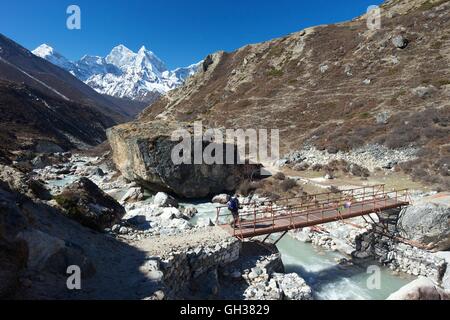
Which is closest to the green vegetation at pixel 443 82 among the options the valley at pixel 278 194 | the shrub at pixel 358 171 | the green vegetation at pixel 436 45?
the valley at pixel 278 194

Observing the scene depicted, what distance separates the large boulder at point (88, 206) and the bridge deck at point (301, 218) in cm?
644

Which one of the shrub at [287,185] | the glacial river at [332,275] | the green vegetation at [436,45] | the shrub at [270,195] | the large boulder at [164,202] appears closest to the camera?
the glacial river at [332,275]

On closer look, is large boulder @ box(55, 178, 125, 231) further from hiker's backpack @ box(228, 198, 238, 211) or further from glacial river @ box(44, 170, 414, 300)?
glacial river @ box(44, 170, 414, 300)

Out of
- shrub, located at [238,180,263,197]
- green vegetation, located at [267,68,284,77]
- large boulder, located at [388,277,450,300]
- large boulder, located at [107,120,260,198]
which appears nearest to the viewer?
large boulder, located at [388,277,450,300]

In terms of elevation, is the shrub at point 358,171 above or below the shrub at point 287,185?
above

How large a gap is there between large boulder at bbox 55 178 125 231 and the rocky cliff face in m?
24.9

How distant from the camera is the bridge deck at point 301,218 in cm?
1806

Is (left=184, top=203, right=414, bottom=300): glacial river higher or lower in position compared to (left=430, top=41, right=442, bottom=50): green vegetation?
lower

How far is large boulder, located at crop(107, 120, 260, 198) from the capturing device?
3241 centimetres

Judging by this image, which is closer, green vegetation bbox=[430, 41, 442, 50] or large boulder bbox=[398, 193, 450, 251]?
large boulder bbox=[398, 193, 450, 251]

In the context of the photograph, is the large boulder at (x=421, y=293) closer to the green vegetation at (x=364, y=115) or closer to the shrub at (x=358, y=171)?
the shrub at (x=358, y=171)

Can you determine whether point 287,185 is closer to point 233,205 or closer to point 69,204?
point 233,205

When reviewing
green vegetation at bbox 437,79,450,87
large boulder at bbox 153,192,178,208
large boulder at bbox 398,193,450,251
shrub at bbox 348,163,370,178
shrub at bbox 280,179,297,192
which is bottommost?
large boulder at bbox 398,193,450,251

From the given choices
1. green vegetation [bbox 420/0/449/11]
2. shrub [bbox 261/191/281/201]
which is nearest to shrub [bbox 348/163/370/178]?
shrub [bbox 261/191/281/201]
